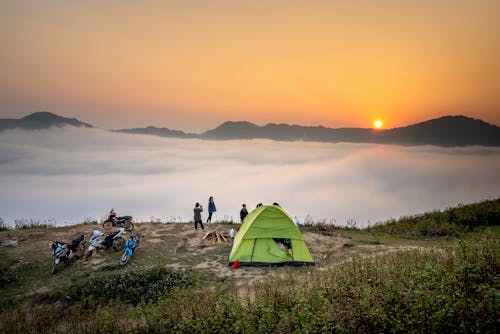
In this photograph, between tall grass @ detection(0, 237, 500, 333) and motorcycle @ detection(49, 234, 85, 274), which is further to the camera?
motorcycle @ detection(49, 234, 85, 274)

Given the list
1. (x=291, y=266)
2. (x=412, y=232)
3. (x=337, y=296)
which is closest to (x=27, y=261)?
(x=291, y=266)

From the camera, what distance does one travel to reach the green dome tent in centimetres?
1484

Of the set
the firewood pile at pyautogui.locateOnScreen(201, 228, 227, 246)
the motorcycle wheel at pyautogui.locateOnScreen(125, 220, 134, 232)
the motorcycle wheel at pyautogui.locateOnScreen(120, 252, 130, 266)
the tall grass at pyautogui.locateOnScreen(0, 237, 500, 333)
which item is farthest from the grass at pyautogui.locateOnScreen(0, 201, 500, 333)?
the firewood pile at pyautogui.locateOnScreen(201, 228, 227, 246)

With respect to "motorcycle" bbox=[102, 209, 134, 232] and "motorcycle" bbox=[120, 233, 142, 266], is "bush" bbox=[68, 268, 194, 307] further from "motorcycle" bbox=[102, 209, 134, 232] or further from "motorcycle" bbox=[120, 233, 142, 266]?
"motorcycle" bbox=[102, 209, 134, 232]

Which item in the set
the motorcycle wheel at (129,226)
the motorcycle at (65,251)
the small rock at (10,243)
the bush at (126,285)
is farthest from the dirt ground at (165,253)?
the bush at (126,285)

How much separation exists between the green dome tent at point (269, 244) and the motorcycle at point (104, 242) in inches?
252

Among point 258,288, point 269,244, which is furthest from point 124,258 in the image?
point 258,288

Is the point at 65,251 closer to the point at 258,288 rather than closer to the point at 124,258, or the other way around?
the point at 124,258

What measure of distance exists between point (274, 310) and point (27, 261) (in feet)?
46.5

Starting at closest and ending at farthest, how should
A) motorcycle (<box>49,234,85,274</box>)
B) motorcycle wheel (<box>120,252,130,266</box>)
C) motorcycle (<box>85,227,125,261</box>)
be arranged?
motorcycle (<box>49,234,85,274</box>)
motorcycle wheel (<box>120,252,130,266</box>)
motorcycle (<box>85,227,125,261</box>)

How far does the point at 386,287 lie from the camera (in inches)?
278

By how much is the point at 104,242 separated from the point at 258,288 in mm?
10348

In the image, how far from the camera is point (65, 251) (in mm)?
14805

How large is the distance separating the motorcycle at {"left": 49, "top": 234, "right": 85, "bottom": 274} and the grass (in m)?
0.46
